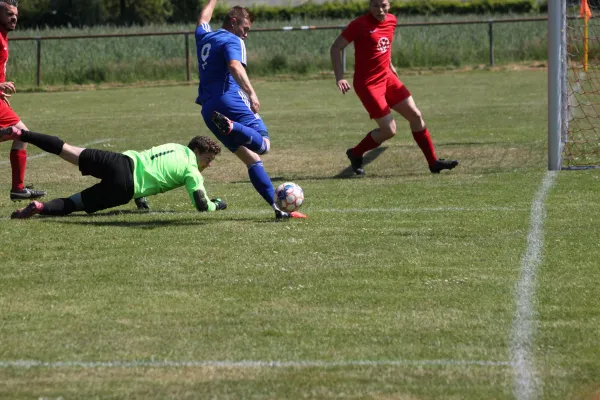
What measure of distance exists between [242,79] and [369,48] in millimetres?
3604

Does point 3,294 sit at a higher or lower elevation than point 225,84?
lower

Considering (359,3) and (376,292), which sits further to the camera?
(359,3)

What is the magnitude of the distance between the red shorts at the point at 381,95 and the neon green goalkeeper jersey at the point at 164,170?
3637 millimetres

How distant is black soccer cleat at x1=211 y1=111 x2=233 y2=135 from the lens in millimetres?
8938

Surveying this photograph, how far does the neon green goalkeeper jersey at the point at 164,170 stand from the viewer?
8883 millimetres

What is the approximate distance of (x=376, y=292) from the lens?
6465 millimetres

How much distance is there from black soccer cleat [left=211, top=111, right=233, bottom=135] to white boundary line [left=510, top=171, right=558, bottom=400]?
2634mm

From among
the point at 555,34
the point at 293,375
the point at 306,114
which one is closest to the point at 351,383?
the point at 293,375

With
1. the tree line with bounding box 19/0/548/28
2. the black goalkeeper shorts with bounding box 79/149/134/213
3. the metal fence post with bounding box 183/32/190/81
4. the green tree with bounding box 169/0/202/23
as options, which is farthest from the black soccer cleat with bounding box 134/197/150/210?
the green tree with bounding box 169/0/202/23

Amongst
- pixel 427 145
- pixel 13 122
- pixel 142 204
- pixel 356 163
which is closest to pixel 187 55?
pixel 356 163

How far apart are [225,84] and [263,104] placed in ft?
48.6

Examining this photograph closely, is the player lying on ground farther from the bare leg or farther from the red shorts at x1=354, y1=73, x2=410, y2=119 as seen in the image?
the red shorts at x1=354, y1=73, x2=410, y2=119

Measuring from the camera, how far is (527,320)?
5.77m

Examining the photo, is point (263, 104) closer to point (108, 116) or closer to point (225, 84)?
point (108, 116)
